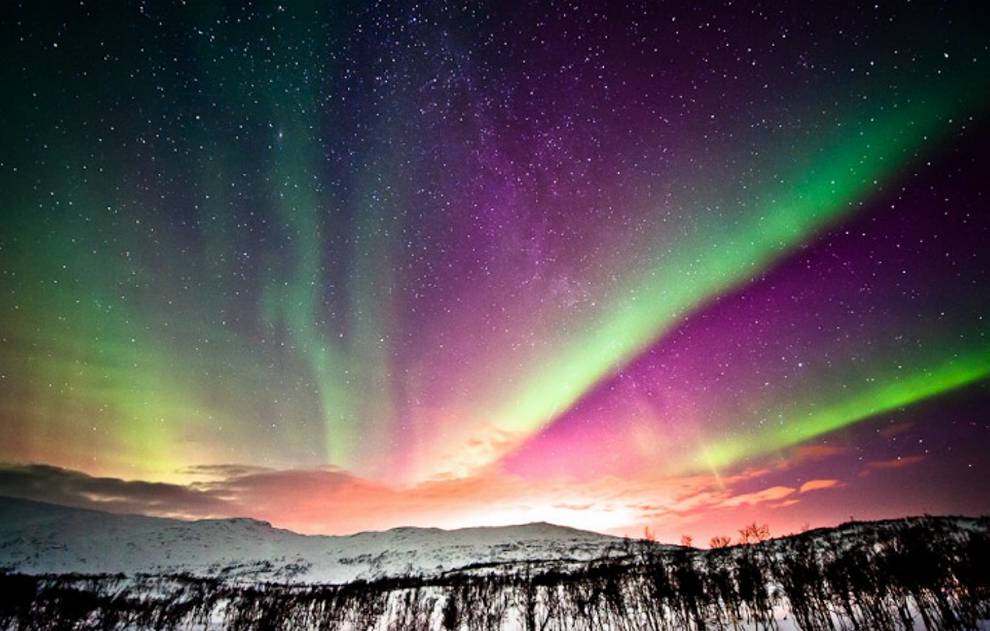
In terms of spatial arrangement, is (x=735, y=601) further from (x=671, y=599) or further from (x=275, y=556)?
(x=275, y=556)

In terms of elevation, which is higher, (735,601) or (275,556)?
(275,556)

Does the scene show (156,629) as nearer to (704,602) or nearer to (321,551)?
(704,602)

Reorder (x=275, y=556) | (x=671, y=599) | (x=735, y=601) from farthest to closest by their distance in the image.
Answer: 1. (x=275, y=556)
2. (x=671, y=599)
3. (x=735, y=601)

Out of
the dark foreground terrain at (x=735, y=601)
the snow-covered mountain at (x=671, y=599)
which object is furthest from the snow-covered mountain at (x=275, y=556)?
the dark foreground terrain at (x=735, y=601)

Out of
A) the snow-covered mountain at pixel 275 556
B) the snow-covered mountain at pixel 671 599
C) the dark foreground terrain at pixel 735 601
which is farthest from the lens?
the snow-covered mountain at pixel 275 556

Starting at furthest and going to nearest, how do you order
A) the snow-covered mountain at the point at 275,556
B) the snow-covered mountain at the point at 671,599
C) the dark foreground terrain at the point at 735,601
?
the snow-covered mountain at the point at 275,556
the snow-covered mountain at the point at 671,599
the dark foreground terrain at the point at 735,601

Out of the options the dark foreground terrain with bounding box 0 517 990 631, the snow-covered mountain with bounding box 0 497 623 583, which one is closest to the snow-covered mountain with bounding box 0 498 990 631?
the dark foreground terrain with bounding box 0 517 990 631

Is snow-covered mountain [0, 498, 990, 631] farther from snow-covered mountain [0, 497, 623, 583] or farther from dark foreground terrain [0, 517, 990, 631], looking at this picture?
snow-covered mountain [0, 497, 623, 583]

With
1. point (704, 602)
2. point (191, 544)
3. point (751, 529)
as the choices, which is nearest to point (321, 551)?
point (191, 544)

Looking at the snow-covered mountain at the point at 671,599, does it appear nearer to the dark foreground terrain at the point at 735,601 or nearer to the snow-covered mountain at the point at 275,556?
the dark foreground terrain at the point at 735,601

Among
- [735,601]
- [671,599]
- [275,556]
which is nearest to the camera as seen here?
[735,601]

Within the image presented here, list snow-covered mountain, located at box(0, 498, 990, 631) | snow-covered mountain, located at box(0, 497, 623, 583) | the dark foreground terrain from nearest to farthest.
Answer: the dark foreground terrain → snow-covered mountain, located at box(0, 498, 990, 631) → snow-covered mountain, located at box(0, 497, 623, 583)

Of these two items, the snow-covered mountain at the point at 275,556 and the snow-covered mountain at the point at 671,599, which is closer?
the snow-covered mountain at the point at 671,599

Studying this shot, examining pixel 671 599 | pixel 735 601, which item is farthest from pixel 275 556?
pixel 735 601
